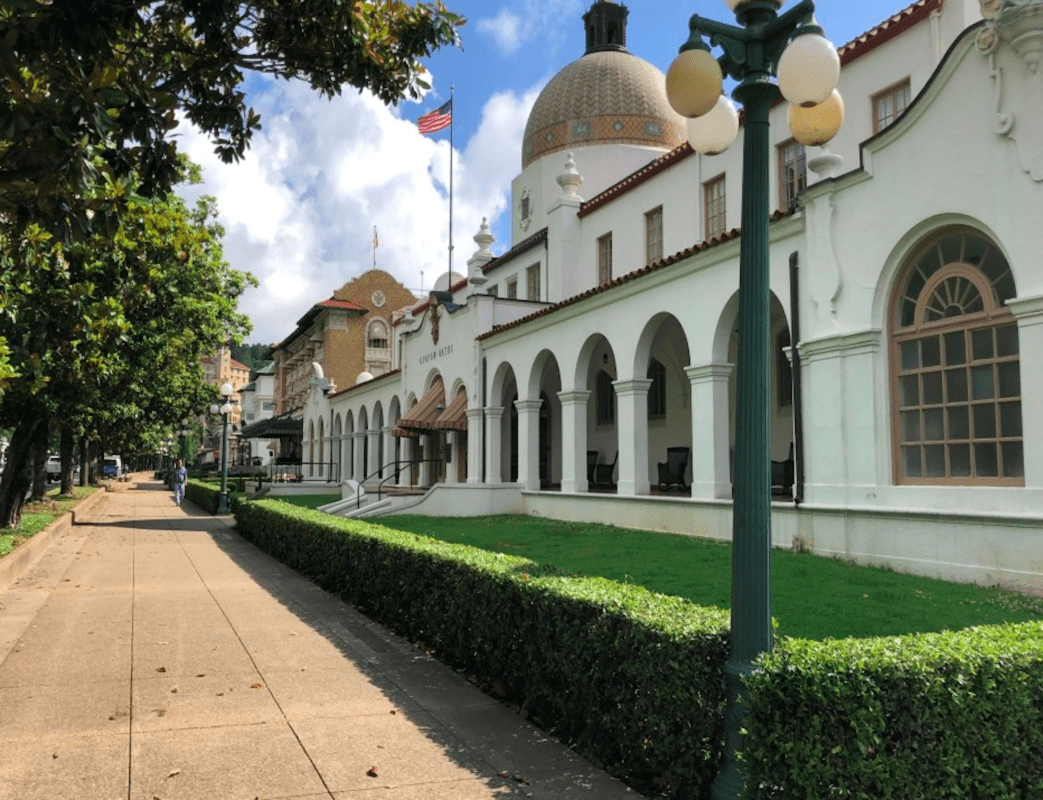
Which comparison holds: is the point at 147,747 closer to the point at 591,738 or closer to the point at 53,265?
the point at 591,738

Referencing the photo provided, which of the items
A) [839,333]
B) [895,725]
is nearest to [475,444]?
[839,333]

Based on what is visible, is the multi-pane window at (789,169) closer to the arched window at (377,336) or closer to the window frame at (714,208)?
the window frame at (714,208)

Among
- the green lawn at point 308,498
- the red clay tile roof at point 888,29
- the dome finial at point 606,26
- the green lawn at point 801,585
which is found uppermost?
the dome finial at point 606,26

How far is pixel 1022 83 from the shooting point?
388 inches

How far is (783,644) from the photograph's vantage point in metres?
4.58

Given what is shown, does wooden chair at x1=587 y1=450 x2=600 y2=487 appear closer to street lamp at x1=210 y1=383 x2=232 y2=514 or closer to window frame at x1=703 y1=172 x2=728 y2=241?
window frame at x1=703 y1=172 x2=728 y2=241

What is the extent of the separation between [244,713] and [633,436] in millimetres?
12065

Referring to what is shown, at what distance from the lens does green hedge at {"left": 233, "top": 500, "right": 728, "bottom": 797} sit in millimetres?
4742

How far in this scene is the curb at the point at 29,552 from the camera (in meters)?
12.9

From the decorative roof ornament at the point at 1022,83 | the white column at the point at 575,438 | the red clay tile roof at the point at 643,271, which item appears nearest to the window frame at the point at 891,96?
the red clay tile roof at the point at 643,271

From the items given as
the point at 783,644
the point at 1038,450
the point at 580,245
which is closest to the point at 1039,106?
the point at 1038,450

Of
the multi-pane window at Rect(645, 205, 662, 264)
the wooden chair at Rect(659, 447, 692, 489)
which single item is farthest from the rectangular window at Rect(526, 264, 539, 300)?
the wooden chair at Rect(659, 447, 692, 489)

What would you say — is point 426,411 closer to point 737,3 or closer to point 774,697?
point 737,3

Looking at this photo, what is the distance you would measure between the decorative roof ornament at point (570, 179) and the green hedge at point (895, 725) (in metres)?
23.3
